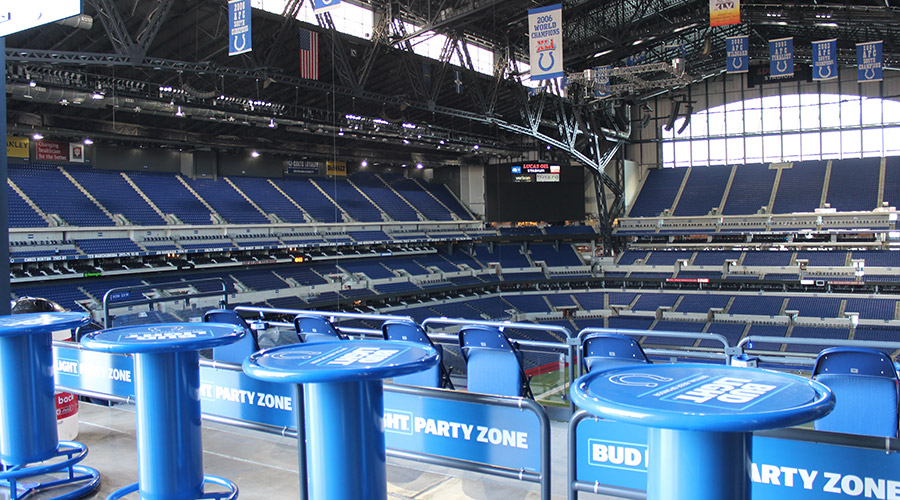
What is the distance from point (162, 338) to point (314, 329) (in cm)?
323

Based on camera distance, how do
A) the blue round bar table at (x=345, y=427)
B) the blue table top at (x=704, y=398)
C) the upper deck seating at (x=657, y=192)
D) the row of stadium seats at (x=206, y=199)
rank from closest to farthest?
the blue table top at (x=704, y=398)
the blue round bar table at (x=345, y=427)
the row of stadium seats at (x=206, y=199)
the upper deck seating at (x=657, y=192)

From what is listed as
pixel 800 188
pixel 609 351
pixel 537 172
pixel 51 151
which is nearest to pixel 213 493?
pixel 609 351

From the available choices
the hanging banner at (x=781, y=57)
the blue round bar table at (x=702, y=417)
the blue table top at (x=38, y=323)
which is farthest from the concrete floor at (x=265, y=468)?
the hanging banner at (x=781, y=57)

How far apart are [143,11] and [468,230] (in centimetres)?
2502

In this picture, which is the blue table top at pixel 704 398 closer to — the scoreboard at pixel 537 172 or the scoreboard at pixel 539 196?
the scoreboard at pixel 537 172

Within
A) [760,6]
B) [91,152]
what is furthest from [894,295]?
[91,152]

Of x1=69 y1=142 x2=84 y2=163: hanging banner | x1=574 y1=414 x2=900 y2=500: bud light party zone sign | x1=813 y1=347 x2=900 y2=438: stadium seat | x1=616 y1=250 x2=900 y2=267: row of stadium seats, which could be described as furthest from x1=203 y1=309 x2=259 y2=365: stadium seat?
x1=616 y1=250 x2=900 y2=267: row of stadium seats

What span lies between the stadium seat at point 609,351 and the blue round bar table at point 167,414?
10.4 ft

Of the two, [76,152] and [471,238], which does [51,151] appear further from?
[471,238]

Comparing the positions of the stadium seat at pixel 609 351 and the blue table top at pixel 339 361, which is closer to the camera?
the blue table top at pixel 339 361

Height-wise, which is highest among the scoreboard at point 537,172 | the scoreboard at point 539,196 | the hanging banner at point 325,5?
the hanging banner at point 325,5

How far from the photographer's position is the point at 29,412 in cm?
425

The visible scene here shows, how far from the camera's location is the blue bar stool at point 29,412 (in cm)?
421

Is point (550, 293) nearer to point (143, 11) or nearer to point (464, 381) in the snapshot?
point (143, 11)
